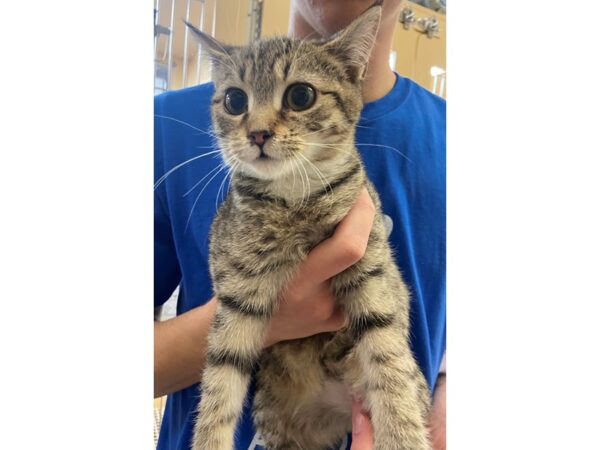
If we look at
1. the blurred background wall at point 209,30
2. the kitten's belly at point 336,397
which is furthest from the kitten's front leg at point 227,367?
the blurred background wall at point 209,30

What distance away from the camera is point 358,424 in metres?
0.76

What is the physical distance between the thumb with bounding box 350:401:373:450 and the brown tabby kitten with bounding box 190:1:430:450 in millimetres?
15

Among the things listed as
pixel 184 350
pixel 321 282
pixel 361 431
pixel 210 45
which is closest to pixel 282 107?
pixel 210 45

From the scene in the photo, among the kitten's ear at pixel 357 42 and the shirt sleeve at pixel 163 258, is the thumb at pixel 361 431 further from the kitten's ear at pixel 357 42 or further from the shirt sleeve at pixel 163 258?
the kitten's ear at pixel 357 42

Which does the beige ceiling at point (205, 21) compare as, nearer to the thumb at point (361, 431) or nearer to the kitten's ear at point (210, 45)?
the kitten's ear at point (210, 45)

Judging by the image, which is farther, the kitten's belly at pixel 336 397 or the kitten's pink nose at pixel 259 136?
the kitten's belly at pixel 336 397

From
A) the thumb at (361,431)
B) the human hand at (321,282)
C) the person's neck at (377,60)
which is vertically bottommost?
the thumb at (361,431)

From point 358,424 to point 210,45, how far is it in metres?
0.63

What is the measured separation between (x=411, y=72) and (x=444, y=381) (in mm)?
523

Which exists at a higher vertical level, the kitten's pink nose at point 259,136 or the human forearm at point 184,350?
the kitten's pink nose at point 259,136

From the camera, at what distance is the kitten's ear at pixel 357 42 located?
707mm

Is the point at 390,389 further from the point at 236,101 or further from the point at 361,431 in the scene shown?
the point at 236,101
